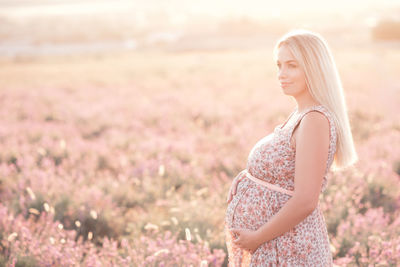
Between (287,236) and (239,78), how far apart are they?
49.5 ft

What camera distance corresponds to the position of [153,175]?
543 cm

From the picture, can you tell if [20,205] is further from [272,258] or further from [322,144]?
[322,144]

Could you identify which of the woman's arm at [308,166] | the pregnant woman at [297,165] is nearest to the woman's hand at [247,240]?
the pregnant woman at [297,165]

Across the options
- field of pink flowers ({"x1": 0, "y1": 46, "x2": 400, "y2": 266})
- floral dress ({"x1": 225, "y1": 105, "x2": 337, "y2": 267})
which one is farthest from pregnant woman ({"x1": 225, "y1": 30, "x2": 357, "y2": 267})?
field of pink flowers ({"x1": 0, "y1": 46, "x2": 400, "y2": 266})

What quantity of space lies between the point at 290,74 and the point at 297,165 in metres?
0.50

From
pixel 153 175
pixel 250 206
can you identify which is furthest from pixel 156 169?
pixel 250 206

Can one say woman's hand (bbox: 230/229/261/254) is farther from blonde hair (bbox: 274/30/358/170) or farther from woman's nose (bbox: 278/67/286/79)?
woman's nose (bbox: 278/67/286/79)

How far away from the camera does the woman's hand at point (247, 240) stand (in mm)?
1995

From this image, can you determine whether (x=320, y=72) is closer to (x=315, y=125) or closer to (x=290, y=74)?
(x=290, y=74)

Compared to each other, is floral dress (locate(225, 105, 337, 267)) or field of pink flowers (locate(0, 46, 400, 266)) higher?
floral dress (locate(225, 105, 337, 267))

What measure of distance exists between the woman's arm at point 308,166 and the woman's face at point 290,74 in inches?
7.5

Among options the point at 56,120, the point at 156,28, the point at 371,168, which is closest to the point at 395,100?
the point at 371,168

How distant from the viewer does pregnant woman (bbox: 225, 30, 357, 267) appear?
176cm

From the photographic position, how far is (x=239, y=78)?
16641mm
